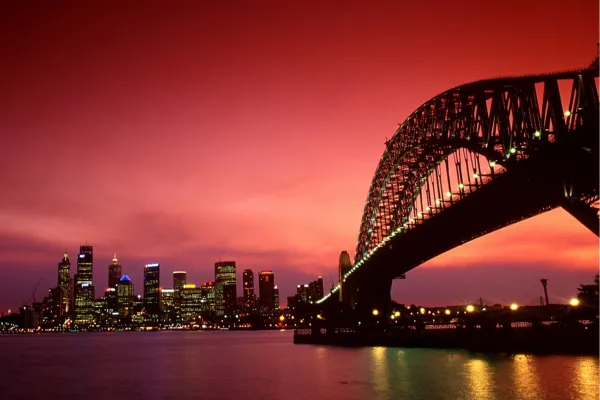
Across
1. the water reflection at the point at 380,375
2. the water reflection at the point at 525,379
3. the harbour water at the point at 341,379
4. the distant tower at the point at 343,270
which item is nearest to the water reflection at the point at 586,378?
the harbour water at the point at 341,379

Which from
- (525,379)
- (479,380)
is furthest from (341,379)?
(525,379)

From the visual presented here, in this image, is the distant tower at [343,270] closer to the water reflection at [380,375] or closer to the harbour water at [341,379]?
the harbour water at [341,379]

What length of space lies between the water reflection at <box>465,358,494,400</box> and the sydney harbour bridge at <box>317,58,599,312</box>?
1371cm

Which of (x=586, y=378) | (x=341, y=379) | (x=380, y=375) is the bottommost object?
(x=341, y=379)

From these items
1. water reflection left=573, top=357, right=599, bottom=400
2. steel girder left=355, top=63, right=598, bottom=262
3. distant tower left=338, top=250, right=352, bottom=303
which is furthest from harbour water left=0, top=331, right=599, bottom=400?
distant tower left=338, top=250, right=352, bottom=303

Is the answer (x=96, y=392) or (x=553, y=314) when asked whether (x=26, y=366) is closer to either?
(x=96, y=392)

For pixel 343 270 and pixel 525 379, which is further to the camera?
pixel 343 270

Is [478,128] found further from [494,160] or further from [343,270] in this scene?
[343,270]

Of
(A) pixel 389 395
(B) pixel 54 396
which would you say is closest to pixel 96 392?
(B) pixel 54 396

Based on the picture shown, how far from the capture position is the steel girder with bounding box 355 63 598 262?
45781 mm

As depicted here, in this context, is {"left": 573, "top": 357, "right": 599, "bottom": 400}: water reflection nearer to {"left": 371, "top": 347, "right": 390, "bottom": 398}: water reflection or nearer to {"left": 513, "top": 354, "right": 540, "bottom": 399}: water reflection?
{"left": 513, "top": 354, "right": 540, "bottom": 399}: water reflection

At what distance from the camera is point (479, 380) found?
39.1 m

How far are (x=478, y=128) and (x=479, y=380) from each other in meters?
32.5

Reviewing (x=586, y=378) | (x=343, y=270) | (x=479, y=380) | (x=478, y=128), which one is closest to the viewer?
(x=586, y=378)
